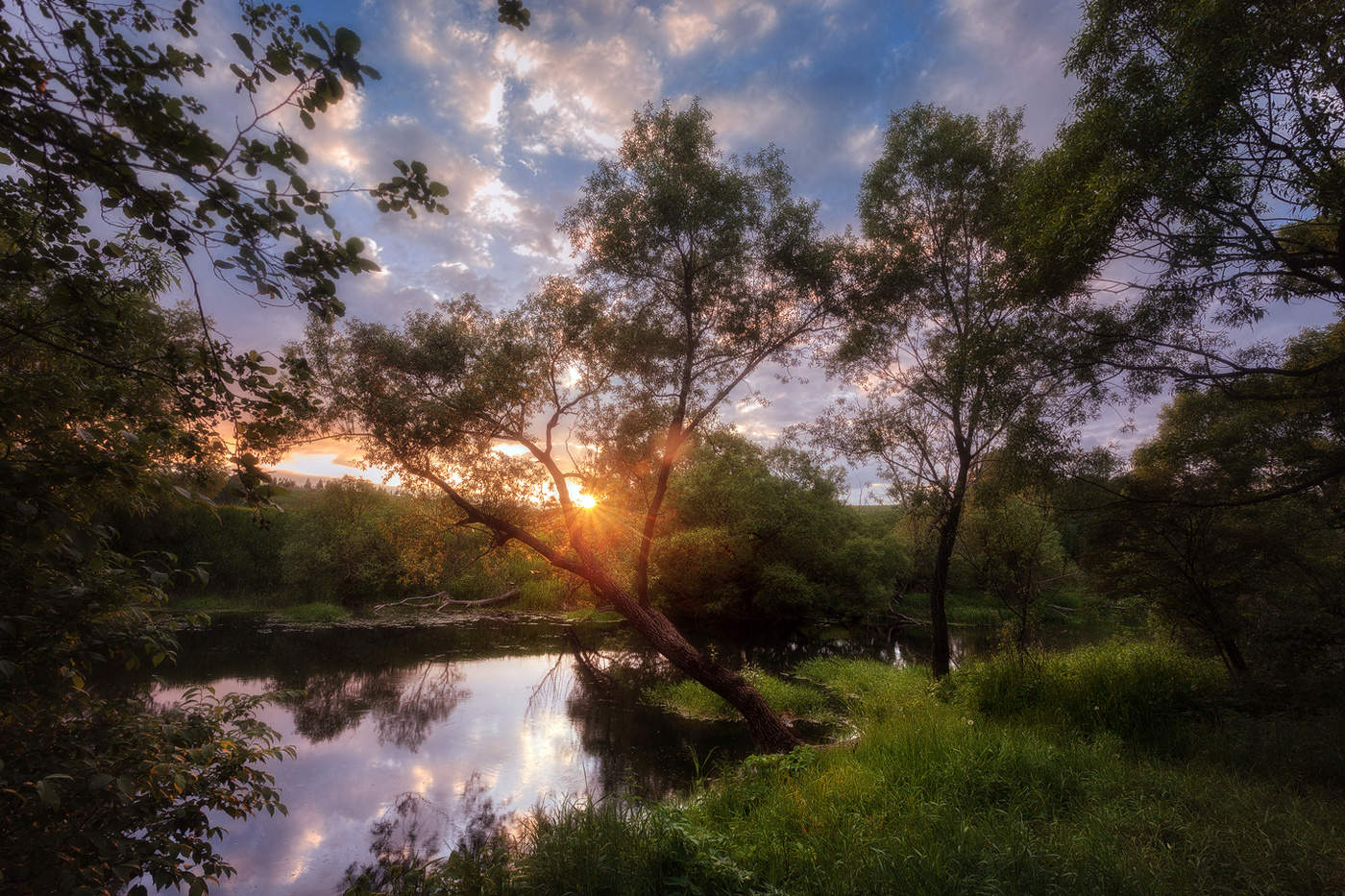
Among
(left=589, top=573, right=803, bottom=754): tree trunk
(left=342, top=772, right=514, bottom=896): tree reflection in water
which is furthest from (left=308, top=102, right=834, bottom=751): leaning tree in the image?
(left=342, top=772, right=514, bottom=896): tree reflection in water

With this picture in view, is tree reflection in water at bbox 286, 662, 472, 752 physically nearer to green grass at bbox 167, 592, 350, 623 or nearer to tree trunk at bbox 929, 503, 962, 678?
tree trunk at bbox 929, 503, 962, 678

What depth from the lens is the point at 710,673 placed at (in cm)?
1034

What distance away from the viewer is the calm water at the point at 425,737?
25.7ft

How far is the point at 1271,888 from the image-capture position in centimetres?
353

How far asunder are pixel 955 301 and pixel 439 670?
1779 cm

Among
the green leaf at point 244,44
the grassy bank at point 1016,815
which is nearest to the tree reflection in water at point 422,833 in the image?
the grassy bank at point 1016,815

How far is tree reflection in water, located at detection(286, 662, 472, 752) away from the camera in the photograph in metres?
11.9

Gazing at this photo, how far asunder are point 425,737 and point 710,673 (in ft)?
20.9

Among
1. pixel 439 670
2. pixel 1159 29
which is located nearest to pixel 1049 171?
pixel 1159 29

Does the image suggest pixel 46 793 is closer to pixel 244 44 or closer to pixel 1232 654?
pixel 244 44

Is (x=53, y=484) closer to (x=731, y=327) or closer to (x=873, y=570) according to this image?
(x=731, y=327)

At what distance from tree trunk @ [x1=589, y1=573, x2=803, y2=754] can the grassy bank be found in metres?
2.22

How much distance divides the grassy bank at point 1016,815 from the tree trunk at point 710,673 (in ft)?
7.28

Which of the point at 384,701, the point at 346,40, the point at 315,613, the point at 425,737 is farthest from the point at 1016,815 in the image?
the point at 315,613
